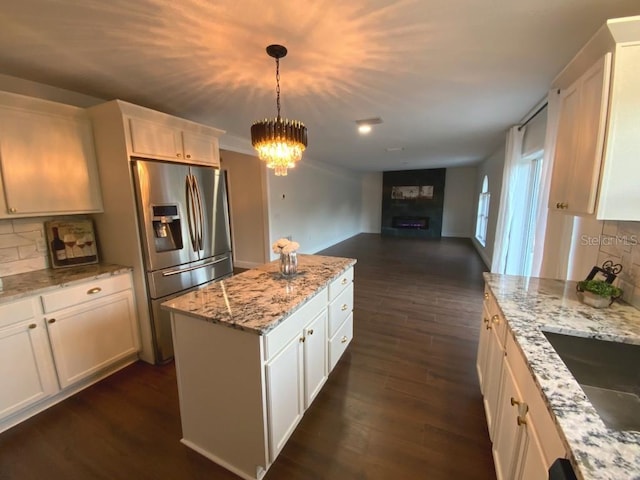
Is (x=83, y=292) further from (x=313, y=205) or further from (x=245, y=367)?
(x=313, y=205)

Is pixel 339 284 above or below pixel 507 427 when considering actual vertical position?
above

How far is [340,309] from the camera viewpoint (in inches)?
87.4

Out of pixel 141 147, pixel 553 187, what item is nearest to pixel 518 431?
pixel 553 187

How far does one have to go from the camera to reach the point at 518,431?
1077mm

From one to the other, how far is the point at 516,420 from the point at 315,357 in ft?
3.67

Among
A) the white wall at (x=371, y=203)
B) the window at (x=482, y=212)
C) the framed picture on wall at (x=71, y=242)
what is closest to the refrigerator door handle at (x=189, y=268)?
the framed picture on wall at (x=71, y=242)

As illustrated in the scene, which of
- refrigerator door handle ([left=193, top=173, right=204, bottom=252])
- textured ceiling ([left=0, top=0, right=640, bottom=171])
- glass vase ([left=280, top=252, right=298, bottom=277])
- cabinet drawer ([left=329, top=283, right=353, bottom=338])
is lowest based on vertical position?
cabinet drawer ([left=329, top=283, right=353, bottom=338])

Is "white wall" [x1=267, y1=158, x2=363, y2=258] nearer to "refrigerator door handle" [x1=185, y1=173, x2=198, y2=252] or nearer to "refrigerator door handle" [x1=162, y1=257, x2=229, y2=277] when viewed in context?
"refrigerator door handle" [x1=162, y1=257, x2=229, y2=277]

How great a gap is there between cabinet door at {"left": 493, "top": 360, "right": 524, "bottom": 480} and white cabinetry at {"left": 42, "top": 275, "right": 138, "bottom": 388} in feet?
8.98

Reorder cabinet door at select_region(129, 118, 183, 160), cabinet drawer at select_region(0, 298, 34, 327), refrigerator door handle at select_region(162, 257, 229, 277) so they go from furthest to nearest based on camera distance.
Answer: refrigerator door handle at select_region(162, 257, 229, 277) < cabinet door at select_region(129, 118, 183, 160) < cabinet drawer at select_region(0, 298, 34, 327)

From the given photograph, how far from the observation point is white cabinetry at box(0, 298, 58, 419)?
5.49 feet

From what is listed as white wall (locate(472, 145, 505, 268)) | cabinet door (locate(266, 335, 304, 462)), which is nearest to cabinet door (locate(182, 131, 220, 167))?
cabinet door (locate(266, 335, 304, 462))

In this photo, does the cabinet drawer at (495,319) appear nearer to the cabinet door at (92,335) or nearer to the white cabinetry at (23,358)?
the cabinet door at (92,335)

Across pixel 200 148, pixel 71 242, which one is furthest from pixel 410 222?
pixel 71 242
